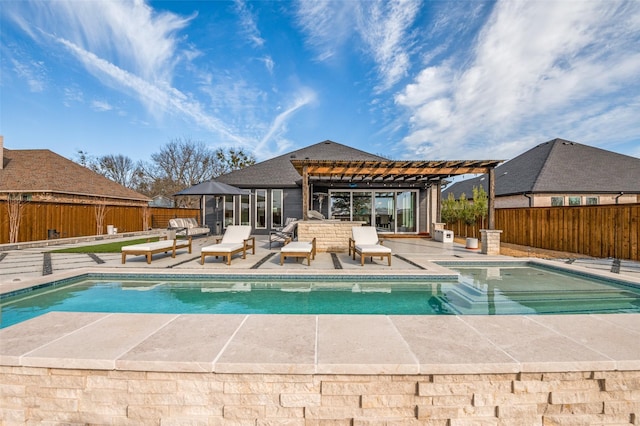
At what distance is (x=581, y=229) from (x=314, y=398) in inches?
488

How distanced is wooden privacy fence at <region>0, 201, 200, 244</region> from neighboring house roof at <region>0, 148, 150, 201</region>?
3.33 meters

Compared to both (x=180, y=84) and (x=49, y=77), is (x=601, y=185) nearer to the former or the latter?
(x=180, y=84)

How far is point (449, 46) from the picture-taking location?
13109 millimetres

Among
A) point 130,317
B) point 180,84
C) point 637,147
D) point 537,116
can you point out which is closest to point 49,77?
point 180,84

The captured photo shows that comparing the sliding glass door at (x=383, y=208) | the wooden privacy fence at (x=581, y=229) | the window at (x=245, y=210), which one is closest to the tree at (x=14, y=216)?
the window at (x=245, y=210)

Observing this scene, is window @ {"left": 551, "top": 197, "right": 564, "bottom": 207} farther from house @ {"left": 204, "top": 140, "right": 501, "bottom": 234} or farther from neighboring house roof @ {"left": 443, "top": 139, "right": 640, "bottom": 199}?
house @ {"left": 204, "top": 140, "right": 501, "bottom": 234}

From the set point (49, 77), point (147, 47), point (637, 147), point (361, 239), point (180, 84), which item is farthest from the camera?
point (637, 147)

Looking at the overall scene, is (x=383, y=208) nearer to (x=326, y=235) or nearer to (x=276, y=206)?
(x=276, y=206)

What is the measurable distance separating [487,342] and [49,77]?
2153 cm

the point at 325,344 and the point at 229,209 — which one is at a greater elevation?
the point at 229,209

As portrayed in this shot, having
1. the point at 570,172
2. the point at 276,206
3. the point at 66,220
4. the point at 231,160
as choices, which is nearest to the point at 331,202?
the point at 276,206

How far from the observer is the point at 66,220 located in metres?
13.5

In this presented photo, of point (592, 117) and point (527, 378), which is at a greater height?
point (592, 117)

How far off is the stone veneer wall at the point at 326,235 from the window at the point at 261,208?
7.14 metres
